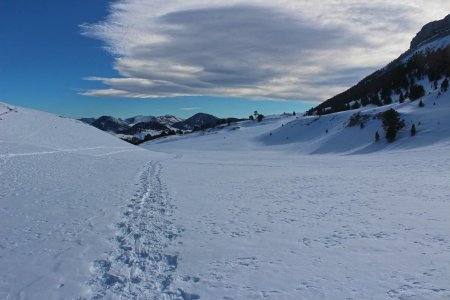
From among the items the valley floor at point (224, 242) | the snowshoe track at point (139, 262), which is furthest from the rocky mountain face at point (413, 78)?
the snowshoe track at point (139, 262)

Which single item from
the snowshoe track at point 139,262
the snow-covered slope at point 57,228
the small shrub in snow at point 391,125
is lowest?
the snowshoe track at point 139,262

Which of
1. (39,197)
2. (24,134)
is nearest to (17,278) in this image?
(39,197)

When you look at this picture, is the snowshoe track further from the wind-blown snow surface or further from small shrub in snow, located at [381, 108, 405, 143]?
small shrub in snow, located at [381, 108, 405, 143]

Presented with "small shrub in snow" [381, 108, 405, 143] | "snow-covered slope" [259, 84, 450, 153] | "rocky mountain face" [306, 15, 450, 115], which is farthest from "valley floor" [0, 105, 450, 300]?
"rocky mountain face" [306, 15, 450, 115]

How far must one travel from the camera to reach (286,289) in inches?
289

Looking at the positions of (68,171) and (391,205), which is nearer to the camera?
(391,205)

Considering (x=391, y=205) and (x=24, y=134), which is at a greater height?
(x=24, y=134)

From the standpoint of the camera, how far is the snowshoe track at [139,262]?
23.6 feet

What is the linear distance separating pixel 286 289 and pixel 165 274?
248cm

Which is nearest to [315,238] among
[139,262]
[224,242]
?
[224,242]

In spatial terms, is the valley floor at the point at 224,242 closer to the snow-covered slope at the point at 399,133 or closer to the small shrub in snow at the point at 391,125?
the snow-covered slope at the point at 399,133

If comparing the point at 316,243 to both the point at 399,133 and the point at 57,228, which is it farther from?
the point at 399,133

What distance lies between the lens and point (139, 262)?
28.6ft

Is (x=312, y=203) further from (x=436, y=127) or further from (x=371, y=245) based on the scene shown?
(x=436, y=127)
